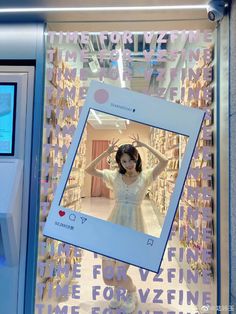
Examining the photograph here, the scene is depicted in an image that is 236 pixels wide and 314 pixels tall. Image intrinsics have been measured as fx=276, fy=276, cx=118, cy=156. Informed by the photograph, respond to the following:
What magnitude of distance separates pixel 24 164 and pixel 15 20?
1.01 m

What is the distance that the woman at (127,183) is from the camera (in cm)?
180

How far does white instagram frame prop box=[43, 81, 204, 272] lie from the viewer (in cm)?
159

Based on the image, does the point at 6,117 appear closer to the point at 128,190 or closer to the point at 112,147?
the point at 112,147

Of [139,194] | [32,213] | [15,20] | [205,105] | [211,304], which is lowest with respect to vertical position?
[211,304]

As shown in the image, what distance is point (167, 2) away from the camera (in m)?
1.74

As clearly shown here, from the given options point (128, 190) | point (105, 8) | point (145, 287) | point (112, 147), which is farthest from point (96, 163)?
point (105, 8)

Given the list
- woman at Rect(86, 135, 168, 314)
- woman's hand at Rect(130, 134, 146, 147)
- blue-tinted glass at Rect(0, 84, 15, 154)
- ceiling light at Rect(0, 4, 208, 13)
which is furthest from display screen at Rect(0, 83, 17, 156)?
woman's hand at Rect(130, 134, 146, 147)

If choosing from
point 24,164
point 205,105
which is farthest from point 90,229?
point 205,105

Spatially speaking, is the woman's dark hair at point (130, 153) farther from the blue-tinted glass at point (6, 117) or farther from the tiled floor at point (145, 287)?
the blue-tinted glass at point (6, 117)

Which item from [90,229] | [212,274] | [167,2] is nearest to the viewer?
[90,229]

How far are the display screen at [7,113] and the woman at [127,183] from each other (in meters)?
0.58

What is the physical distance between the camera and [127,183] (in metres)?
1.85

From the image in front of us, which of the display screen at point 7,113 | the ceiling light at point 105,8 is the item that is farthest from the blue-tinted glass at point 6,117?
the ceiling light at point 105,8

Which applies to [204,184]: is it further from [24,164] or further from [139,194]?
[24,164]
